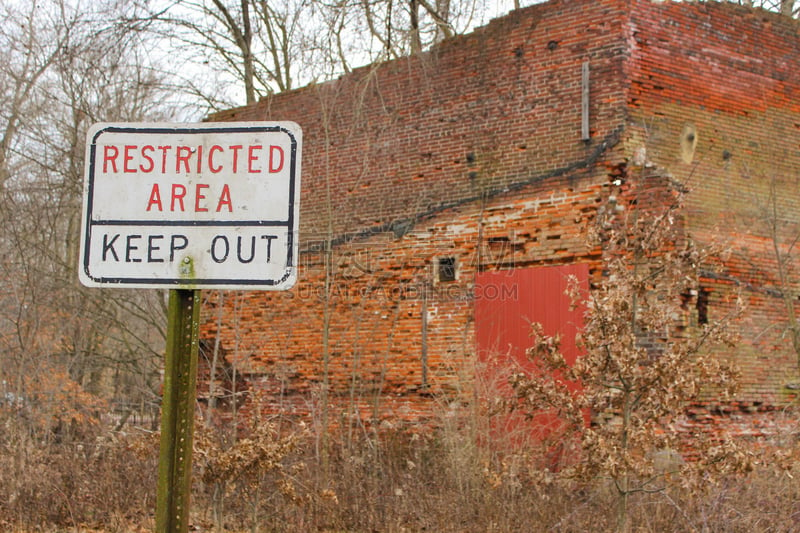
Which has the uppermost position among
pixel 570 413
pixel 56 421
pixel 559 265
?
pixel 559 265

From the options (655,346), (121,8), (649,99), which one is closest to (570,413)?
(655,346)

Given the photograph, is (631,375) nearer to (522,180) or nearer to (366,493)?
(366,493)

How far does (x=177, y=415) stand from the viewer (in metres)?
2.59

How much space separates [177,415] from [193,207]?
604 mm

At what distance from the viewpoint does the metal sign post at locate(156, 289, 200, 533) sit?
2574 mm

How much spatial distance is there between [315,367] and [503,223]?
12.4 ft

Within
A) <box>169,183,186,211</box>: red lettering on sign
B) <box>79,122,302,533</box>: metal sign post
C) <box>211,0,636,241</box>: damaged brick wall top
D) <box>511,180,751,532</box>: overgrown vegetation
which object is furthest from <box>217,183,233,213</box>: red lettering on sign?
<box>211,0,636,241</box>: damaged brick wall top

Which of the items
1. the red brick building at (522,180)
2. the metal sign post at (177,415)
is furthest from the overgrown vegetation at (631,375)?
the metal sign post at (177,415)

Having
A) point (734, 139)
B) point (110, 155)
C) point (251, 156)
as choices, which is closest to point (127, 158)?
point (110, 155)

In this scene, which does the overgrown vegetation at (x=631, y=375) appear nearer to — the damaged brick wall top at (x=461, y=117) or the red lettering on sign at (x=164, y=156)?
the red lettering on sign at (x=164, y=156)

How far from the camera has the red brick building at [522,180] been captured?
36.7 ft

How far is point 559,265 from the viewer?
1127cm

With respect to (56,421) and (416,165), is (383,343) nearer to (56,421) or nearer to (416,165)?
(416,165)

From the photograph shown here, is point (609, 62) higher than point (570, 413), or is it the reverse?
point (609, 62)
